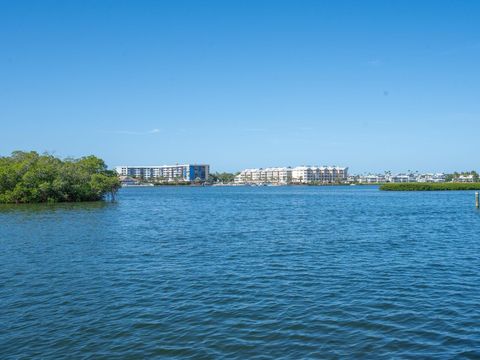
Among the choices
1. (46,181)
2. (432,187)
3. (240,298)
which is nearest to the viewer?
(240,298)

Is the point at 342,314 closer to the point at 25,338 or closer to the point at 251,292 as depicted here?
the point at 251,292

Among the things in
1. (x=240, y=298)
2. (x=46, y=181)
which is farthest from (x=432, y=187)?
(x=240, y=298)

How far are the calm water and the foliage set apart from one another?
58293mm

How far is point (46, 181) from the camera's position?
9156 centimetres

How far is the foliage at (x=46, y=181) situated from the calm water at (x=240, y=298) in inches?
2295

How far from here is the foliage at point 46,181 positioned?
89.1 m

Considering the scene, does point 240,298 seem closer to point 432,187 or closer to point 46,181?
point 46,181

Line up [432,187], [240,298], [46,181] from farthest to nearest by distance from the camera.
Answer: [432,187] → [46,181] → [240,298]

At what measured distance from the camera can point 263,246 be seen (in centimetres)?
3281

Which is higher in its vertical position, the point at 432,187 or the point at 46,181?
the point at 46,181

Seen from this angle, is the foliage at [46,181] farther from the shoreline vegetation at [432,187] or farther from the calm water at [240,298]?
the shoreline vegetation at [432,187]

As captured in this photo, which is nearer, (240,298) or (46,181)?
(240,298)

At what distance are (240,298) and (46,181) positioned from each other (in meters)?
83.0

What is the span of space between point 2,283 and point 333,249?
784 inches
